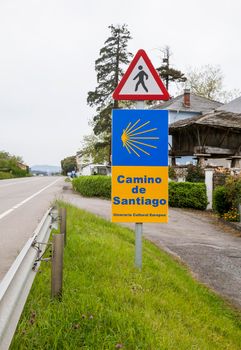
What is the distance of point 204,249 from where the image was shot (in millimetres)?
9484

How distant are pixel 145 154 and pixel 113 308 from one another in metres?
2.28

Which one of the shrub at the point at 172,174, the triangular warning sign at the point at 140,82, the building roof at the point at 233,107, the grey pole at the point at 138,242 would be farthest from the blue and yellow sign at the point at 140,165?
the building roof at the point at 233,107

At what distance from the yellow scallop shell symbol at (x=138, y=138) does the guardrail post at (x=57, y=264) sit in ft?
6.52

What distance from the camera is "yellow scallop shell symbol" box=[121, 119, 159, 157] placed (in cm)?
541

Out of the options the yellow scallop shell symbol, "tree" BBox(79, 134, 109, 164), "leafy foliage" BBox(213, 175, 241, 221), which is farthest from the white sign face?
"tree" BBox(79, 134, 109, 164)

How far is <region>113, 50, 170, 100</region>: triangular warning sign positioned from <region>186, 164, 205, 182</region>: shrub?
16535mm

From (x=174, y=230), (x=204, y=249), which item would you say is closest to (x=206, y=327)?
(x=204, y=249)

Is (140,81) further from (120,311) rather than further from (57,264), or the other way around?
(120,311)

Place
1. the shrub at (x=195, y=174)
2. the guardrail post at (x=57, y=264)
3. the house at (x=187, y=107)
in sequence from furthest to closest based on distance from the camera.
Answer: the house at (x=187, y=107) → the shrub at (x=195, y=174) → the guardrail post at (x=57, y=264)

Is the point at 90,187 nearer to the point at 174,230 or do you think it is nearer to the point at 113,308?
the point at 174,230

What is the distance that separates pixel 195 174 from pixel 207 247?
40.9 ft

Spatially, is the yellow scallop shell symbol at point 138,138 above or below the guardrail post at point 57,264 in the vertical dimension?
above

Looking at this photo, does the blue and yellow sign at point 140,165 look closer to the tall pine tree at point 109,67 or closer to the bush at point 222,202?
the bush at point 222,202

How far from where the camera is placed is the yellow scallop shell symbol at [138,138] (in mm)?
5410
